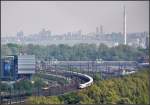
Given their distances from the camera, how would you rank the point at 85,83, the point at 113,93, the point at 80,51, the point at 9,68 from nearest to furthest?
the point at 113,93 < the point at 85,83 < the point at 9,68 < the point at 80,51

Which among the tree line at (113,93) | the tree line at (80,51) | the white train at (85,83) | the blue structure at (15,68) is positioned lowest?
the tree line at (113,93)

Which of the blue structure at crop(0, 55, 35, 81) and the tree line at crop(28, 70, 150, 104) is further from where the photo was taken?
the blue structure at crop(0, 55, 35, 81)

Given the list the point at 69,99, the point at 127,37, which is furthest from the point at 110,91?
the point at 127,37

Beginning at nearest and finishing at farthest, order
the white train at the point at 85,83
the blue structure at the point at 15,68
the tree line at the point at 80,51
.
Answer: the white train at the point at 85,83 < the blue structure at the point at 15,68 < the tree line at the point at 80,51

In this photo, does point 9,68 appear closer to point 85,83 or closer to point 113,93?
point 85,83

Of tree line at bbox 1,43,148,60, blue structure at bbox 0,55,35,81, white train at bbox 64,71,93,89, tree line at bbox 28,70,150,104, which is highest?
tree line at bbox 1,43,148,60

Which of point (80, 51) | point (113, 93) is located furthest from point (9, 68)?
point (80, 51)

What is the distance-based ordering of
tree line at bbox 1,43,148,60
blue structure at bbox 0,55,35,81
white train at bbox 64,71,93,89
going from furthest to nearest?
1. tree line at bbox 1,43,148,60
2. blue structure at bbox 0,55,35,81
3. white train at bbox 64,71,93,89

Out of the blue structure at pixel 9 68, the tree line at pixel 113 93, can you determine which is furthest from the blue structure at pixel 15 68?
the tree line at pixel 113 93

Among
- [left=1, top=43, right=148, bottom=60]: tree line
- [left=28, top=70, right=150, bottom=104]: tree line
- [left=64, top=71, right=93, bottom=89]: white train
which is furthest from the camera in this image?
[left=1, top=43, right=148, bottom=60]: tree line

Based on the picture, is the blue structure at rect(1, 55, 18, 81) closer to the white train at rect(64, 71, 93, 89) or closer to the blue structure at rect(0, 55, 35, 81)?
the blue structure at rect(0, 55, 35, 81)

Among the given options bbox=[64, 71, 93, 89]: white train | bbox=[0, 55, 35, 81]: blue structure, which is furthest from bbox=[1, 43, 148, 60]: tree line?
bbox=[64, 71, 93, 89]: white train

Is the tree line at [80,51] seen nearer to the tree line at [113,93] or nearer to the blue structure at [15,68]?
the blue structure at [15,68]
